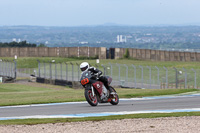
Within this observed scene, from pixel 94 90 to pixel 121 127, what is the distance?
5.30 metres

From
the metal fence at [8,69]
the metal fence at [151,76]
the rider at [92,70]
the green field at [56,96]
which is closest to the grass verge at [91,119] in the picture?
the rider at [92,70]

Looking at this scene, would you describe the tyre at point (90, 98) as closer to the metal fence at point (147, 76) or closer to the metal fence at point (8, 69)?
the metal fence at point (147, 76)

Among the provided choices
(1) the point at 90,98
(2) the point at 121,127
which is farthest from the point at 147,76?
(2) the point at 121,127

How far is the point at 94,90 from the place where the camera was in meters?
16.1

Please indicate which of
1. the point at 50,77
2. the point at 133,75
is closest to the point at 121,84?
the point at 133,75

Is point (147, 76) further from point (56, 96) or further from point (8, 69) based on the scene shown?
point (8, 69)

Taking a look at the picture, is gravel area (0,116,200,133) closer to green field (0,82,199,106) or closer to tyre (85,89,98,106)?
tyre (85,89,98,106)

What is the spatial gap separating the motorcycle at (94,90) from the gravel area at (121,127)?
4025 mm

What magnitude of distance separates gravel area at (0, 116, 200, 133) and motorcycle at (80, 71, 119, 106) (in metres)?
4.02

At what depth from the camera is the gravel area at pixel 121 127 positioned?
10.5 meters

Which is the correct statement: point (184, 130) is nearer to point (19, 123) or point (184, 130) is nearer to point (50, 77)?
point (19, 123)

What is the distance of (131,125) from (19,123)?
9.04 feet

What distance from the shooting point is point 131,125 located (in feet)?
36.3

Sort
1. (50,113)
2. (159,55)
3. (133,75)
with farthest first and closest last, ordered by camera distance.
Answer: (159,55)
(133,75)
(50,113)
